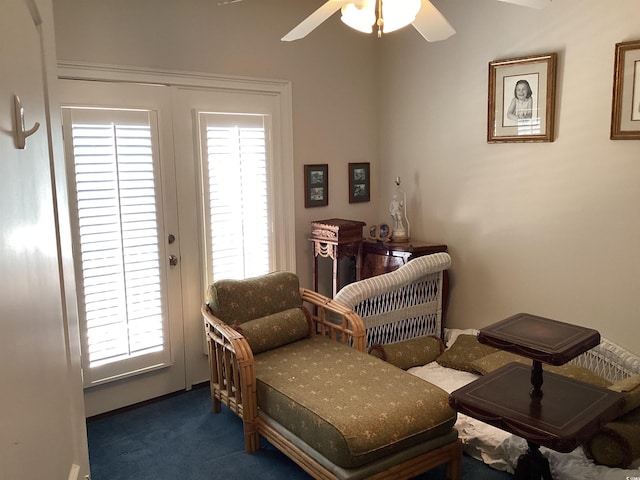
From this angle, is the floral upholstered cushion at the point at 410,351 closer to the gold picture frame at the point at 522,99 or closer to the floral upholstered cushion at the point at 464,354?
the floral upholstered cushion at the point at 464,354

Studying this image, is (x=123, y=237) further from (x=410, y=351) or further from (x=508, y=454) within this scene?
(x=508, y=454)

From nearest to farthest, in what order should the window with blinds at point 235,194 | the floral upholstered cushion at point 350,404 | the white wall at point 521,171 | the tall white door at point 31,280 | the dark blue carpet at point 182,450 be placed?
the tall white door at point 31,280 < the floral upholstered cushion at point 350,404 < the dark blue carpet at point 182,450 < the white wall at point 521,171 < the window with blinds at point 235,194

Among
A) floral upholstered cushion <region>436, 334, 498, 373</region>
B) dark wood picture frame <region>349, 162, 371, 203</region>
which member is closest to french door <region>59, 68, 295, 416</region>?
dark wood picture frame <region>349, 162, 371, 203</region>

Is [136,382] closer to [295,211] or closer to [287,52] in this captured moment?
[295,211]

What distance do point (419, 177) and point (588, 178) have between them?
1296 mm

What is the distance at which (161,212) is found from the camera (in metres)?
3.39

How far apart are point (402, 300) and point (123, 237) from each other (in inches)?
71.7

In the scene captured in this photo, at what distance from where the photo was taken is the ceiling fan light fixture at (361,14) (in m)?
2.06

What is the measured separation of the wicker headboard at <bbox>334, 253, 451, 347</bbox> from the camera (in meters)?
3.42

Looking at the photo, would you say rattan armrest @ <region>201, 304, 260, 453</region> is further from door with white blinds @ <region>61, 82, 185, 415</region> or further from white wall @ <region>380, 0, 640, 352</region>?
white wall @ <region>380, 0, 640, 352</region>

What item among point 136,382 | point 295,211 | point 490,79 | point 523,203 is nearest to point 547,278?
point 523,203

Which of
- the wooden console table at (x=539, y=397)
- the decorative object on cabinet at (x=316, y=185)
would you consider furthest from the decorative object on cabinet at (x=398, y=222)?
the wooden console table at (x=539, y=397)

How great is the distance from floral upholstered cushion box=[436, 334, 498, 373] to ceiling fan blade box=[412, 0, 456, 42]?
75.4 inches

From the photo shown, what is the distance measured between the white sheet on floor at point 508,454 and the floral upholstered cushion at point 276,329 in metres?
Result: 0.90
